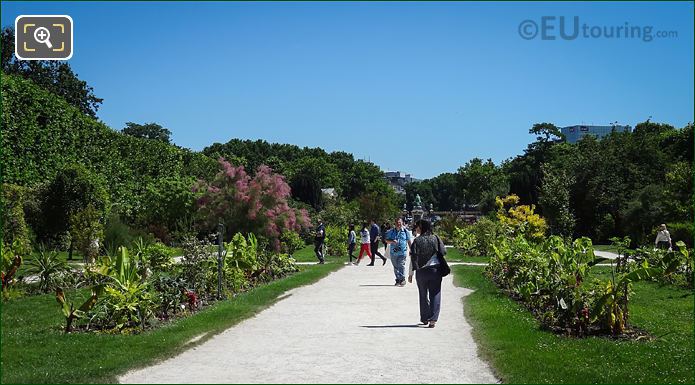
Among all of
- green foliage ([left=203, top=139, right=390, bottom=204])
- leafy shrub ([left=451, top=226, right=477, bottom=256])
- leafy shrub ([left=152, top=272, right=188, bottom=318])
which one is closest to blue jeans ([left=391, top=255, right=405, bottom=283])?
leafy shrub ([left=152, top=272, right=188, bottom=318])

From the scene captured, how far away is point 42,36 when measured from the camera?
9.42m

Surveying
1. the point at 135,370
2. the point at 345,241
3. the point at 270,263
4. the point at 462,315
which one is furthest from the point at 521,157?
the point at 135,370

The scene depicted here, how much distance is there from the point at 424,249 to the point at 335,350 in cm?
326

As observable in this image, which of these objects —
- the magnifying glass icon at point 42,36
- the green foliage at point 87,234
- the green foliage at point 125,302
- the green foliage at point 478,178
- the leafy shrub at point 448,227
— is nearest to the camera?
the magnifying glass icon at point 42,36

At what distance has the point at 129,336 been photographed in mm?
9875

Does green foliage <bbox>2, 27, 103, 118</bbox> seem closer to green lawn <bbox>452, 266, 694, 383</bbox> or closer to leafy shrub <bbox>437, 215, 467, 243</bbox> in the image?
leafy shrub <bbox>437, 215, 467, 243</bbox>

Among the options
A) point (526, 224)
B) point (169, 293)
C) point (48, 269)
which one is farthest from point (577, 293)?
point (526, 224)

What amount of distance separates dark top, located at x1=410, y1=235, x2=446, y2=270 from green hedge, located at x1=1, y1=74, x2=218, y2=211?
1720 cm

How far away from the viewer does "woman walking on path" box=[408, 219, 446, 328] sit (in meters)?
11.7

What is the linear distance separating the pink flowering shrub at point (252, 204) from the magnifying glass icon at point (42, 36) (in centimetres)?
1588

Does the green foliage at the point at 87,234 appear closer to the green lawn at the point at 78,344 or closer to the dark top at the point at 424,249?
the green lawn at the point at 78,344

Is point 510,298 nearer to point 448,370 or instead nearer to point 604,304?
point 604,304

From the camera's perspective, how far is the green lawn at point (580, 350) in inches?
313

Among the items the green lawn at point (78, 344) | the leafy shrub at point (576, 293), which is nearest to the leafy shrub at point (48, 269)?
the green lawn at point (78, 344)
